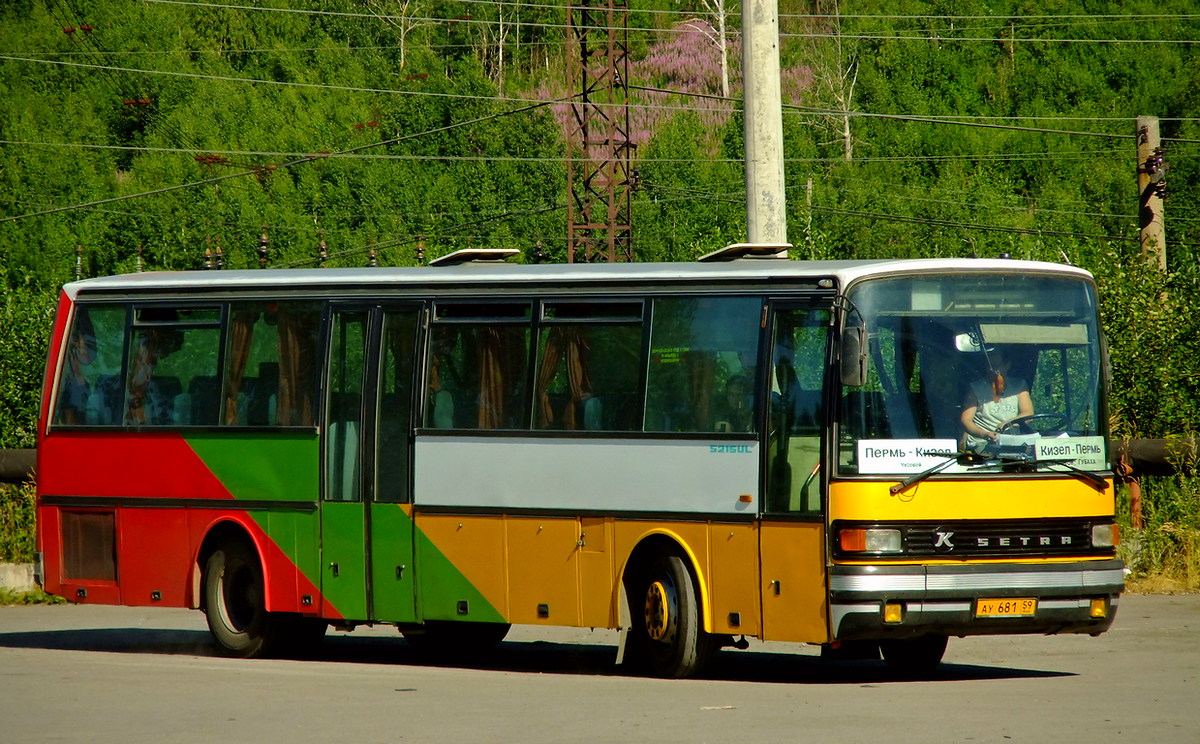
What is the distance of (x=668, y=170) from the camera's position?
9250 cm

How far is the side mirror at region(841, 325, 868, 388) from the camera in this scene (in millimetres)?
12227

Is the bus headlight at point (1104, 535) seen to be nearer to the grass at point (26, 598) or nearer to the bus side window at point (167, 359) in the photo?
the bus side window at point (167, 359)

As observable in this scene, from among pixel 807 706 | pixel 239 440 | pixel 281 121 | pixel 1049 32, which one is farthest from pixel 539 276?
pixel 1049 32

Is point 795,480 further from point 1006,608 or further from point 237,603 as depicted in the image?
point 237,603

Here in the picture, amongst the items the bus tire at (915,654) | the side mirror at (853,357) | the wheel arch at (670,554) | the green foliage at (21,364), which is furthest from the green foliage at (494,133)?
the side mirror at (853,357)

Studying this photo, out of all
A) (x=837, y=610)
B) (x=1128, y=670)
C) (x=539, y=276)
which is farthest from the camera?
(x=539, y=276)

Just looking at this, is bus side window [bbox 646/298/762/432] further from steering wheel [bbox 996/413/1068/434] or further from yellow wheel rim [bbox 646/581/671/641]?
steering wheel [bbox 996/413/1068/434]

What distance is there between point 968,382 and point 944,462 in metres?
0.60

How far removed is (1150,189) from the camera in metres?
27.6

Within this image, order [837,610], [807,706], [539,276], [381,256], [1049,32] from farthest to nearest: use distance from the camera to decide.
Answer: [1049,32], [381,256], [539,276], [837,610], [807,706]

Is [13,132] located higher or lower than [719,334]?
higher

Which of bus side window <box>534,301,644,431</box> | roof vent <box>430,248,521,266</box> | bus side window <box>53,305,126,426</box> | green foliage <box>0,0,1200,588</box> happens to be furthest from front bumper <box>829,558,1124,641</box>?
green foliage <box>0,0,1200,588</box>

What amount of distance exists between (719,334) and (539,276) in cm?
170

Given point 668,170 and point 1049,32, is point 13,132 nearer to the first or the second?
point 668,170
